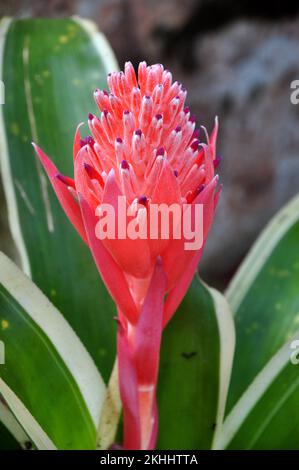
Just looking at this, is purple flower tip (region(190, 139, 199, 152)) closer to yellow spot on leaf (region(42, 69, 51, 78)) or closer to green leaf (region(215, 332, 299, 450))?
Answer: green leaf (region(215, 332, 299, 450))

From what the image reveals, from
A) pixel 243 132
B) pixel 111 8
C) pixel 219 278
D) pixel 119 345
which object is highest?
pixel 111 8

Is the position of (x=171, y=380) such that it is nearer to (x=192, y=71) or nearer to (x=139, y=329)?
(x=139, y=329)

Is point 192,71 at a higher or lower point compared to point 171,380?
higher

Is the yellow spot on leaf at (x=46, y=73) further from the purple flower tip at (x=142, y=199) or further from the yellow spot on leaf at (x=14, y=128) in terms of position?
the purple flower tip at (x=142, y=199)

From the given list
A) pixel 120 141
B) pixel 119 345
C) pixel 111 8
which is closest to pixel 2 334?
pixel 119 345

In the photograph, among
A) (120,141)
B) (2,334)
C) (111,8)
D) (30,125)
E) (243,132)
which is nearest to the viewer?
(120,141)

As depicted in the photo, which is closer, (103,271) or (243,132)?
(103,271)

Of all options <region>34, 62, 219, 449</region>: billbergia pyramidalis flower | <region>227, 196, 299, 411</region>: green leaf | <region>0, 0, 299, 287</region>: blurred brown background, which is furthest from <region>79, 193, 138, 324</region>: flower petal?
<region>0, 0, 299, 287</region>: blurred brown background
